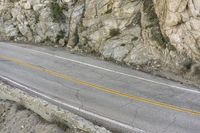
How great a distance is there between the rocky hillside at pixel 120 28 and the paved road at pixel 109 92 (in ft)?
4.72

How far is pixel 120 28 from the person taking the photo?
22.3 m

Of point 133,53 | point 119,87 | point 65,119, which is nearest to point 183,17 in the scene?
point 133,53

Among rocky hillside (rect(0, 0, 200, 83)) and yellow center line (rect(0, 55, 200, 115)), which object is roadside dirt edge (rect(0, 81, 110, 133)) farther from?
rocky hillside (rect(0, 0, 200, 83))

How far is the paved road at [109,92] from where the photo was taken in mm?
13398

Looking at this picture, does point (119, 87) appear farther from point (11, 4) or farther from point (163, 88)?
→ point (11, 4)

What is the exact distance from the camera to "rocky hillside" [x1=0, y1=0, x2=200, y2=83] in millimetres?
18578

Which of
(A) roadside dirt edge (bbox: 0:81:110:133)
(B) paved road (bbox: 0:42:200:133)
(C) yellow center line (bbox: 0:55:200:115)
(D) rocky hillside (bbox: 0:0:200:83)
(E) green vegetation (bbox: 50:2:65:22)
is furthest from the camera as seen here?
(E) green vegetation (bbox: 50:2:65:22)

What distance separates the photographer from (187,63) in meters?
18.4

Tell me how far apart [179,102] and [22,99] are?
7.30m

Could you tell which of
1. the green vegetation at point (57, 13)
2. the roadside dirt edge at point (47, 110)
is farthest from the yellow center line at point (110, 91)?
the green vegetation at point (57, 13)

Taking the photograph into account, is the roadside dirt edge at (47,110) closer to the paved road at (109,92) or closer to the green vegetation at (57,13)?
the paved road at (109,92)

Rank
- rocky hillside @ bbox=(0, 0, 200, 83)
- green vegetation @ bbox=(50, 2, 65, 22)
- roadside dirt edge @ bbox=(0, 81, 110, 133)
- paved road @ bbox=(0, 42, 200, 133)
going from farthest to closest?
green vegetation @ bbox=(50, 2, 65, 22) → rocky hillside @ bbox=(0, 0, 200, 83) → paved road @ bbox=(0, 42, 200, 133) → roadside dirt edge @ bbox=(0, 81, 110, 133)

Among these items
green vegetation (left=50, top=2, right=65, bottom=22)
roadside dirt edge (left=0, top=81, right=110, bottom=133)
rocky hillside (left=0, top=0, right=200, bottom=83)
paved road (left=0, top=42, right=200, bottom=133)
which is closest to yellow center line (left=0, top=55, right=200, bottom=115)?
paved road (left=0, top=42, right=200, bottom=133)

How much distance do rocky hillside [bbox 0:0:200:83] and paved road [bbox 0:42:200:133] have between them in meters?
1.44
